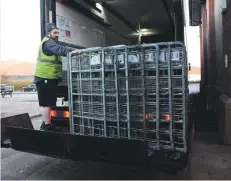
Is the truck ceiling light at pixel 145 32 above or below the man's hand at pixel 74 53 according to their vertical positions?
above

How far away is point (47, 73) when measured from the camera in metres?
4.14

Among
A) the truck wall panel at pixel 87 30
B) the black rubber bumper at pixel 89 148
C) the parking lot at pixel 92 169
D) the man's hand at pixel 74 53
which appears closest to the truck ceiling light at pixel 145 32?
the truck wall panel at pixel 87 30

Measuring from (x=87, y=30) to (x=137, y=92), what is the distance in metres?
3.18

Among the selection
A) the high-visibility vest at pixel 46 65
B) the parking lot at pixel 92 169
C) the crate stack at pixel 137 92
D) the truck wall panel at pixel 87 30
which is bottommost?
the parking lot at pixel 92 169

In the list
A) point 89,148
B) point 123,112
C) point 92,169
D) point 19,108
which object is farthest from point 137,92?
point 19,108

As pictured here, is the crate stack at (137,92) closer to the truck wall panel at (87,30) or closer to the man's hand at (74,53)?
the man's hand at (74,53)

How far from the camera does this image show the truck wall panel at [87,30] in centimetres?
509

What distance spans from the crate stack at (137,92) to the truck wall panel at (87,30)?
1.86 meters

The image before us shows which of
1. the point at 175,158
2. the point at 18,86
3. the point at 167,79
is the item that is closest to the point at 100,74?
the point at 167,79

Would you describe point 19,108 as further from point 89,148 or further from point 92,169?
point 89,148

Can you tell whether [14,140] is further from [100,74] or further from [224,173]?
[224,173]

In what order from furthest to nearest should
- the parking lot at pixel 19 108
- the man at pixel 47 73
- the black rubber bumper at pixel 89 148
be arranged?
the parking lot at pixel 19 108, the man at pixel 47 73, the black rubber bumper at pixel 89 148

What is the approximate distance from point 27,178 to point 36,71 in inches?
61.4

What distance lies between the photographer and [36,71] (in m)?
4.20
